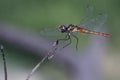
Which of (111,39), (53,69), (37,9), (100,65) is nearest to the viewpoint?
(53,69)

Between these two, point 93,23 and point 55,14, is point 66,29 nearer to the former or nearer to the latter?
point 93,23

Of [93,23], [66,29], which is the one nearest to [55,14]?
[93,23]

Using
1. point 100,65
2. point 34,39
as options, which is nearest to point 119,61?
point 100,65

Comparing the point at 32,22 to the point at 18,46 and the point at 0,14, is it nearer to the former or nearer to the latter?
the point at 0,14

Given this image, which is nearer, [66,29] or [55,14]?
[66,29]

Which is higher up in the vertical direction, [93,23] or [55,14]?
[55,14]

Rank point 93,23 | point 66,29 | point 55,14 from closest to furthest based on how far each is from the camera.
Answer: point 66,29 → point 93,23 → point 55,14

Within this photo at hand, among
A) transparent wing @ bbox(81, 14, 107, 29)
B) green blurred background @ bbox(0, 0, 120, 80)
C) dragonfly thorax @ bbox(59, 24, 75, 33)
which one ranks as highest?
green blurred background @ bbox(0, 0, 120, 80)

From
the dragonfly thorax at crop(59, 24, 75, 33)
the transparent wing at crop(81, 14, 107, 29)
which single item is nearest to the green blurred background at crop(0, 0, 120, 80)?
the transparent wing at crop(81, 14, 107, 29)

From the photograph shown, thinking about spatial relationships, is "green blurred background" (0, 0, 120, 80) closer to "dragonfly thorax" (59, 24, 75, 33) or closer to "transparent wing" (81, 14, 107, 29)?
"transparent wing" (81, 14, 107, 29)

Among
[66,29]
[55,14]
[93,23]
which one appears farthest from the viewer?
[55,14]

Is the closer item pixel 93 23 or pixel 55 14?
pixel 93 23
